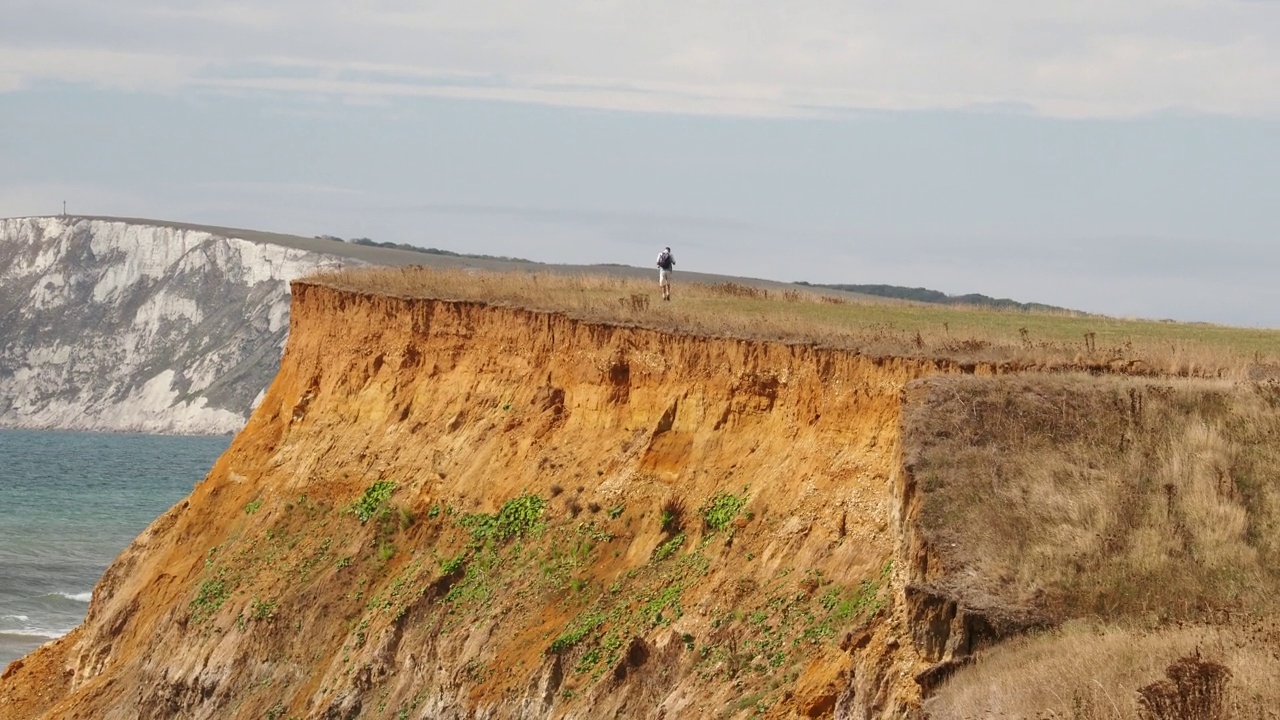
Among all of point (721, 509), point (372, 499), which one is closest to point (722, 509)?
point (721, 509)

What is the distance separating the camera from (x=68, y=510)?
75062mm

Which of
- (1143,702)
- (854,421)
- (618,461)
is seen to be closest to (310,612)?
(618,461)

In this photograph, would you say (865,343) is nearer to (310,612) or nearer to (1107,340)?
(1107,340)

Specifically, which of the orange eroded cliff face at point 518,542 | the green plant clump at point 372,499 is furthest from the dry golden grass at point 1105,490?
the green plant clump at point 372,499

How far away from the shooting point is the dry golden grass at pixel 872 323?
22.8 m

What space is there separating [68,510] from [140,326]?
64.2 m

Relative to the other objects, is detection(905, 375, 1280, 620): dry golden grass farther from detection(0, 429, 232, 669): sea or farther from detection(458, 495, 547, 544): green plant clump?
detection(0, 429, 232, 669): sea

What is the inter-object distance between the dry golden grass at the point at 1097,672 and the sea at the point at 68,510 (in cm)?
3318

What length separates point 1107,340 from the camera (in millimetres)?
25906

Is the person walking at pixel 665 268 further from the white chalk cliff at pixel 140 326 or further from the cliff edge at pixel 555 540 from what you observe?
the white chalk cliff at pixel 140 326

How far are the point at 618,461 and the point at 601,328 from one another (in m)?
2.66

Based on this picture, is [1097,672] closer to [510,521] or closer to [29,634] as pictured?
[510,521]

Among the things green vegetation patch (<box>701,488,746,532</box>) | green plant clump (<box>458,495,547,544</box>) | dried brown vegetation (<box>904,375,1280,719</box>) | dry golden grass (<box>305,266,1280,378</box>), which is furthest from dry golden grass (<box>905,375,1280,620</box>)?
green plant clump (<box>458,495,547,544</box>)

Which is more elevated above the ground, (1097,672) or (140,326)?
(1097,672)
